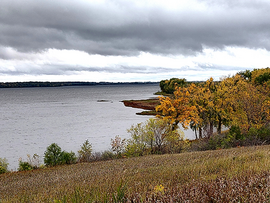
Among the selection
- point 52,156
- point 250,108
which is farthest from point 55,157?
point 250,108

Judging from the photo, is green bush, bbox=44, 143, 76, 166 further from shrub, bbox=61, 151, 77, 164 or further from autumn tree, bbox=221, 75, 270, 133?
autumn tree, bbox=221, 75, 270, 133

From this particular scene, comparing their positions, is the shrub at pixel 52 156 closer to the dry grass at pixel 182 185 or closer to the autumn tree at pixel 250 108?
the dry grass at pixel 182 185

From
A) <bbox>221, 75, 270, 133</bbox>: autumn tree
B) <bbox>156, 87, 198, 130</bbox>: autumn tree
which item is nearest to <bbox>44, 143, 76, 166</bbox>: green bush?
<bbox>156, 87, 198, 130</bbox>: autumn tree

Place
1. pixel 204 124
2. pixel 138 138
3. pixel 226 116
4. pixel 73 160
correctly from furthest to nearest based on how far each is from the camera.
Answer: pixel 204 124 → pixel 226 116 → pixel 138 138 → pixel 73 160

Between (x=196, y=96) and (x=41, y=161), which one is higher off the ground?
(x=196, y=96)

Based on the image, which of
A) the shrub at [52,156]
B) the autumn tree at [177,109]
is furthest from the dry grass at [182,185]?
the autumn tree at [177,109]

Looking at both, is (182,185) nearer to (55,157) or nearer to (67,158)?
(67,158)

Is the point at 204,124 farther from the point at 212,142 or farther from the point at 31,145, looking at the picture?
the point at 31,145

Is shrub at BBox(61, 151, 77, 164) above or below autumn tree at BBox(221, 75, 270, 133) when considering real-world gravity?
below

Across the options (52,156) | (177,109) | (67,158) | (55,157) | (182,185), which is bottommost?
(67,158)

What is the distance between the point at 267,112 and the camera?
1312 inches

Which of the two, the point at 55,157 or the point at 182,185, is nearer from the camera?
the point at 182,185

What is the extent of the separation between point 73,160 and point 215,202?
27.2 meters

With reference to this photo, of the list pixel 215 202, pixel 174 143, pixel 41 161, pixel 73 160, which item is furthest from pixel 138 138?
pixel 215 202
